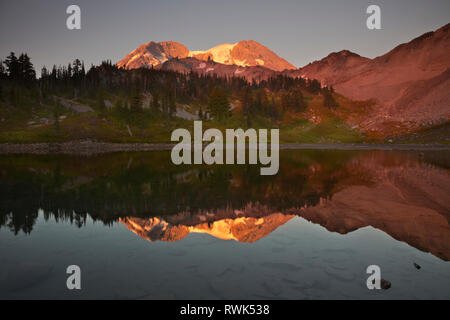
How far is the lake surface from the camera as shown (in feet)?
35.4

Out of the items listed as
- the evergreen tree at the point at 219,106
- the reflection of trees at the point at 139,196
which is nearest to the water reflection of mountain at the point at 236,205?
the reflection of trees at the point at 139,196

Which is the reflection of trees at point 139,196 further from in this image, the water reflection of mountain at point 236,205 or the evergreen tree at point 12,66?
the evergreen tree at point 12,66

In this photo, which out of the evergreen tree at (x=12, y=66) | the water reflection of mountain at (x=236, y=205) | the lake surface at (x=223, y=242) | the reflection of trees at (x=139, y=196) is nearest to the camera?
the lake surface at (x=223, y=242)

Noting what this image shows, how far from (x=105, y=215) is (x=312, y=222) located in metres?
14.6

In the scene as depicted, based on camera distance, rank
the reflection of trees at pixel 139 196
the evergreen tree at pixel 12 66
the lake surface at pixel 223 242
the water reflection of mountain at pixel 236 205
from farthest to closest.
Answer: the evergreen tree at pixel 12 66 < the reflection of trees at pixel 139 196 < the water reflection of mountain at pixel 236 205 < the lake surface at pixel 223 242

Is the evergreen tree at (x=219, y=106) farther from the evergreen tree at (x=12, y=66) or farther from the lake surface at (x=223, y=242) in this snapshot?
the lake surface at (x=223, y=242)

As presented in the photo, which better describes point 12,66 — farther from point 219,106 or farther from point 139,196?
point 139,196

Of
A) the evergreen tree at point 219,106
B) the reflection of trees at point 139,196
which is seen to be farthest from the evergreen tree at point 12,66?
the reflection of trees at point 139,196

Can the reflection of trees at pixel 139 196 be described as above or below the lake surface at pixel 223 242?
above

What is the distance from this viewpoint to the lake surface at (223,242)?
35.4ft

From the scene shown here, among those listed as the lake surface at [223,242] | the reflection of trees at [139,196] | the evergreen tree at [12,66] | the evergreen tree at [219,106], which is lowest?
the lake surface at [223,242]

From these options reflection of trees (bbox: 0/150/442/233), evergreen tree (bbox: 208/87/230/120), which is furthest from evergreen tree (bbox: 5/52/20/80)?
reflection of trees (bbox: 0/150/442/233)

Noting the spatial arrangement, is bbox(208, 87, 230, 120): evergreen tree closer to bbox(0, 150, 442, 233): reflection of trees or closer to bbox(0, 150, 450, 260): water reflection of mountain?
bbox(0, 150, 442, 233): reflection of trees

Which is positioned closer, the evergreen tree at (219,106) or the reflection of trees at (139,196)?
the reflection of trees at (139,196)
